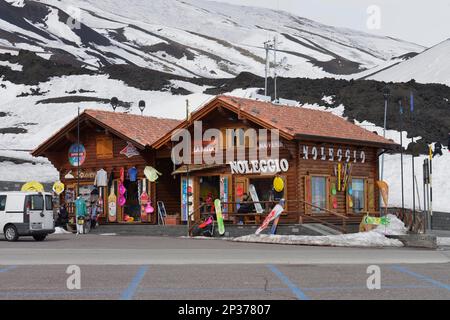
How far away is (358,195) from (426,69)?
78.6m

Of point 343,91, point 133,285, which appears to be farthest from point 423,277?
point 343,91

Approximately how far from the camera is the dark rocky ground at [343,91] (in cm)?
6169

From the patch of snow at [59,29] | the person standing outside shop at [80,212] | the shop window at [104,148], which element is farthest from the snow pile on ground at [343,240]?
the patch of snow at [59,29]

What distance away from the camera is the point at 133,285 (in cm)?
1254

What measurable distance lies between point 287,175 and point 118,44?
6632 inches

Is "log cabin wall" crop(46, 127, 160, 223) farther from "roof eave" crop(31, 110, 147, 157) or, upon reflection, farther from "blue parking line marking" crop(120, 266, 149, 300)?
"blue parking line marking" crop(120, 266, 149, 300)

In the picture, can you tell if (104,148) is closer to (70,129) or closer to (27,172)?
(70,129)

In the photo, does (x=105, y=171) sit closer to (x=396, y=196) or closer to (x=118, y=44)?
(x=396, y=196)

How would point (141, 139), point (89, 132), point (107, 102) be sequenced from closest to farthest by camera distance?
point (141, 139) → point (89, 132) → point (107, 102)

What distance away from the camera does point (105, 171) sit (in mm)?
36281

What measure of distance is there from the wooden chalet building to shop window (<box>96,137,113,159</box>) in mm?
46

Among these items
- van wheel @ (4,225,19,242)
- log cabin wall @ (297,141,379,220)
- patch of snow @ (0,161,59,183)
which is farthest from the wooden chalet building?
patch of snow @ (0,161,59,183)

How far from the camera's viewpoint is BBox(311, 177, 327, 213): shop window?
1212 inches
